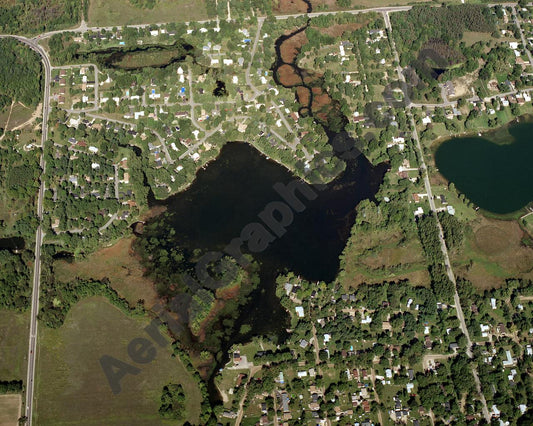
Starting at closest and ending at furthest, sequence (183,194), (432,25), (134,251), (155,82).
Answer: (134,251) → (183,194) → (155,82) → (432,25)

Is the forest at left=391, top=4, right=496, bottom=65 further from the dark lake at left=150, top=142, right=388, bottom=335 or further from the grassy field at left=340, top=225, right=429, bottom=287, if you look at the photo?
the grassy field at left=340, top=225, right=429, bottom=287

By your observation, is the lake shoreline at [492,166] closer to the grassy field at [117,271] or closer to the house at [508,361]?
the house at [508,361]

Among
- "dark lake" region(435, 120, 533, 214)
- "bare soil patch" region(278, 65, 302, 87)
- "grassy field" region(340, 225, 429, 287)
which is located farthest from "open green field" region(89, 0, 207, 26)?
"grassy field" region(340, 225, 429, 287)

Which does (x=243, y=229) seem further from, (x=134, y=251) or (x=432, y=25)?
(x=432, y=25)

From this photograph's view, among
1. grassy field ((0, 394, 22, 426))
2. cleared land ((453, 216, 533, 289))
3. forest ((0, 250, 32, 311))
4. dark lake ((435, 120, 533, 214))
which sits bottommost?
grassy field ((0, 394, 22, 426))

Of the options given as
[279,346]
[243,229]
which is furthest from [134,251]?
[279,346]

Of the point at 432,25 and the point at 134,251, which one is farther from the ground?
the point at 432,25

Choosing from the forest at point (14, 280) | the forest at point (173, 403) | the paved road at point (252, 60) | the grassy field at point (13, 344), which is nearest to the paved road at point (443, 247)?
the paved road at point (252, 60)

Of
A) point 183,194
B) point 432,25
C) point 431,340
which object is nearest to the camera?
point 431,340
